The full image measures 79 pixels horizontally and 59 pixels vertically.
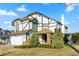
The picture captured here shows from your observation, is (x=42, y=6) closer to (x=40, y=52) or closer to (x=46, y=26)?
(x=46, y=26)

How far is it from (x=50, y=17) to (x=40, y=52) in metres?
0.53

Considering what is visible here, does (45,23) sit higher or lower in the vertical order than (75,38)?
higher

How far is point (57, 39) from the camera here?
13.1 feet

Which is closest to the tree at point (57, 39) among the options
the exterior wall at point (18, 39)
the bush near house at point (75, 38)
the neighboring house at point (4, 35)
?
the bush near house at point (75, 38)

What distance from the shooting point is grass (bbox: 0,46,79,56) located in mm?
3936

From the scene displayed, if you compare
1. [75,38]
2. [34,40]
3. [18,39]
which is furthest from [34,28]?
[75,38]

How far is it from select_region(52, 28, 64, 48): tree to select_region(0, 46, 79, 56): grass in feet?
0.24

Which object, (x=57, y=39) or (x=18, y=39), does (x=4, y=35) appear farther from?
(x=57, y=39)

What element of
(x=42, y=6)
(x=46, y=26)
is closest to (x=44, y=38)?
(x=46, y=26)

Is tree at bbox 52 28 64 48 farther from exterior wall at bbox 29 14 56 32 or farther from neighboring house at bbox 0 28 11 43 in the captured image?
neighboring house at bbox 0 28 11 43

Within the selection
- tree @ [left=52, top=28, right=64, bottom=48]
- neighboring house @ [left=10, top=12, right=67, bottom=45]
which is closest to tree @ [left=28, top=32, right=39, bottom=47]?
neighboring house @ [left=10, top=12, right=67, bottom=45]

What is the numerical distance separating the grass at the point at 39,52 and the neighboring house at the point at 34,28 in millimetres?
116

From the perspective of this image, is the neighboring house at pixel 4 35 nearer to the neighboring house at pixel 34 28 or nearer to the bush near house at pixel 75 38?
the neighboring house at pixel 34 28

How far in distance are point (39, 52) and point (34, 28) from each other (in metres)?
0.36
